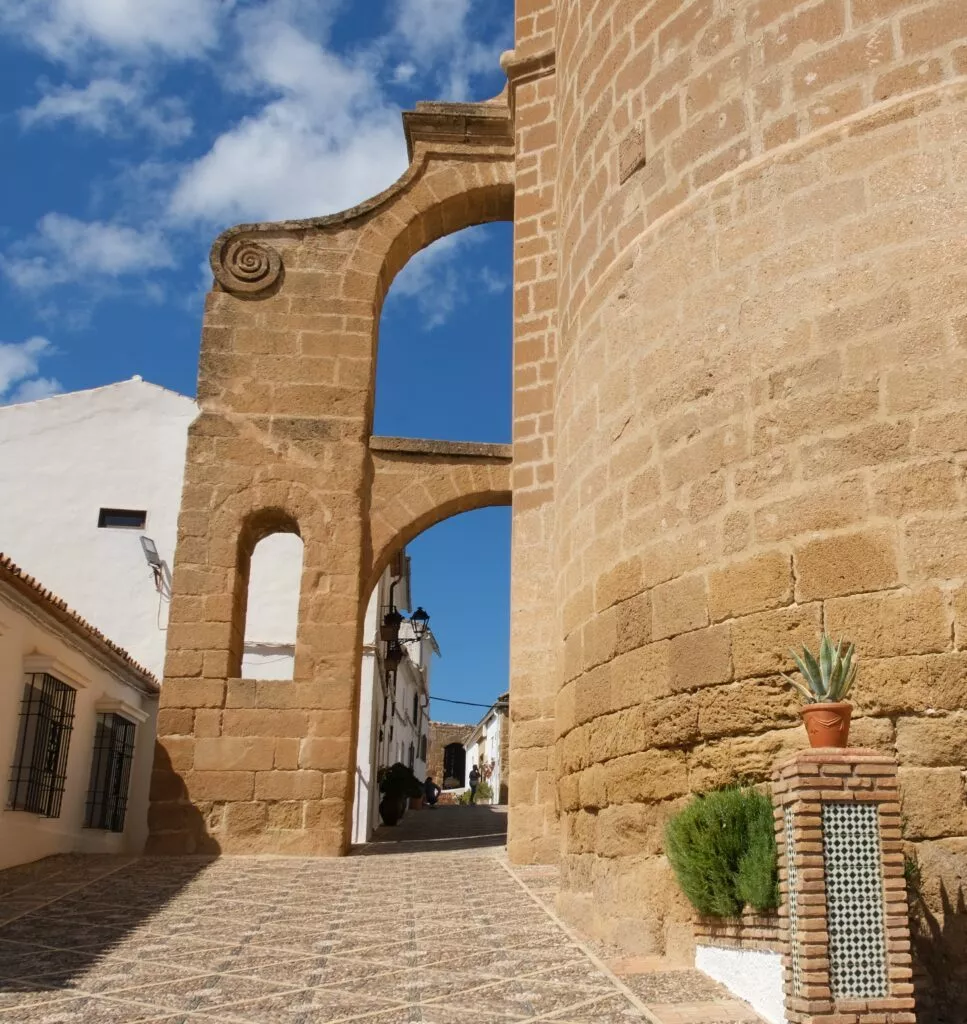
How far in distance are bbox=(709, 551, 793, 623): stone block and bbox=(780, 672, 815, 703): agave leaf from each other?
316mm

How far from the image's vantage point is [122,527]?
13852 mm

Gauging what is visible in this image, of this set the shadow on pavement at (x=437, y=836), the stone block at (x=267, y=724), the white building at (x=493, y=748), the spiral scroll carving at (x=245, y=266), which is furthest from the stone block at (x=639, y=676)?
the white building at (x=493, y=748)

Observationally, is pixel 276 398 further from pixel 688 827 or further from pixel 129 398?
pixel 688 827

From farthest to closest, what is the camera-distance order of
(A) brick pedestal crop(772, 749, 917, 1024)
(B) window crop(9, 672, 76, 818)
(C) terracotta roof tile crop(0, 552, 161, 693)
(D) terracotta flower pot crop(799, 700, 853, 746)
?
(B) window crop(9, 672, 76, 818) < (C) terracotta roof tile crop(0, 552, 161, 693) < (D) terracotta flower pot crop(799, 700, 853, 746) < (A) brick pedestal crop(772, 749, 917, 1024)

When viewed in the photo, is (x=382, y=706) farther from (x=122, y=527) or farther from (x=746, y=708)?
(x=746, y=708)

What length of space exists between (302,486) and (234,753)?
2258 millimetres

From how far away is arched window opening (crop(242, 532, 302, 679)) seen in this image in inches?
514

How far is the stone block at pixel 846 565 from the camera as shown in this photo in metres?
4.23

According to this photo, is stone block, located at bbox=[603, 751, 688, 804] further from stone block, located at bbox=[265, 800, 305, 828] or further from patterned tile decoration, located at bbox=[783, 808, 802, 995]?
stone block, located at bbox=[265, 800, 305, 828]

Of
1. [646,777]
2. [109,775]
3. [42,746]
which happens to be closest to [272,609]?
[109,775]

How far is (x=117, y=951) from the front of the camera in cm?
475

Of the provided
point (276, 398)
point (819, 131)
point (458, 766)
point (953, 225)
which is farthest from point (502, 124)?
point (458, 766)

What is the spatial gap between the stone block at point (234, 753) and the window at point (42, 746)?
1.12m

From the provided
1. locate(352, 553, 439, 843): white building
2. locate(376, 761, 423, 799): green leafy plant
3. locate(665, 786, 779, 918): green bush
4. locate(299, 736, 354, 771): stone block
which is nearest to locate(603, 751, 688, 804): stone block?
locate(665, 786, 779, 918): green bush
